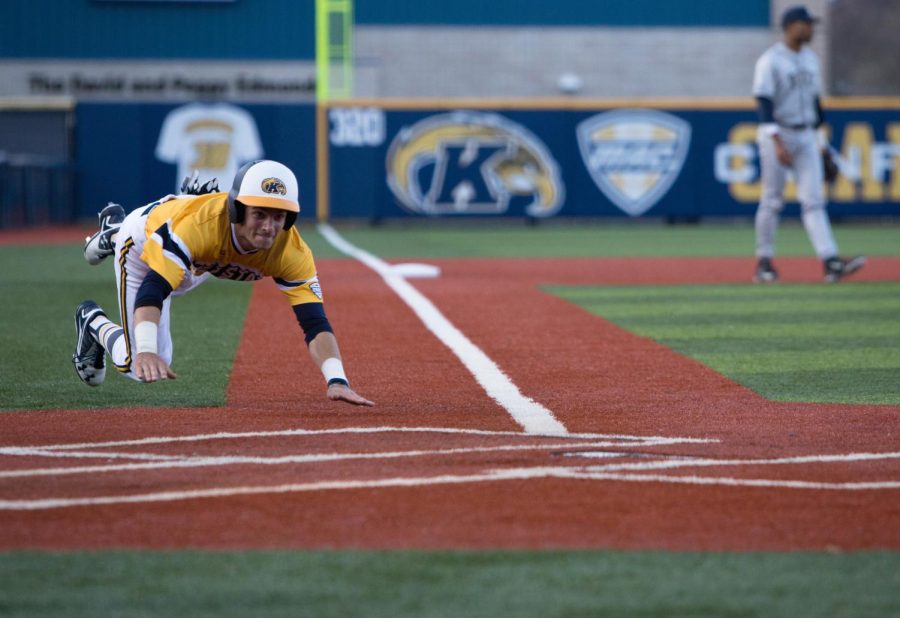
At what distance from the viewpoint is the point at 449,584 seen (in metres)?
3.51

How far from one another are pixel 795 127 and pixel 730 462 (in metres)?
9.03

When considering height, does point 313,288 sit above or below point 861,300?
above

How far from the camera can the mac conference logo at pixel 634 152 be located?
2753 centimetres

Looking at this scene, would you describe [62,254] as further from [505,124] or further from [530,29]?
[530,29]

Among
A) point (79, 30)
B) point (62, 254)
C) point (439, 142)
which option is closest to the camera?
point (62, 254)

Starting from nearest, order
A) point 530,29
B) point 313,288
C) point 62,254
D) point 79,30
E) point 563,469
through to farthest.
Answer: point 563,469
point 313,288
point 62,254
point 79,30
point 530,29

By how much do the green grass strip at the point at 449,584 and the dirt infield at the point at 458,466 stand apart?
0.15m

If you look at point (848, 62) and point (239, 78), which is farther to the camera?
point (848, 62)

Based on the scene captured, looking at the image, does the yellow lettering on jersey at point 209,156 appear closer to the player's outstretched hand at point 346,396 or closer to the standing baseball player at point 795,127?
the standing baseball player at point 795,127

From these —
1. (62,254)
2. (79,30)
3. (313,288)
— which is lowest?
(62,254)

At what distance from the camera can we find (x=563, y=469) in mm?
4945

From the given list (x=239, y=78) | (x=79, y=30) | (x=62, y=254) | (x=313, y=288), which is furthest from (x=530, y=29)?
(x=313, y=288)

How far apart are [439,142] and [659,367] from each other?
19665mm

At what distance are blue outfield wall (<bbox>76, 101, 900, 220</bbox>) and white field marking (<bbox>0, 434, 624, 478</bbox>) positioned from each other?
2187 centimetres
